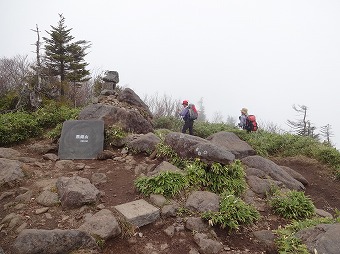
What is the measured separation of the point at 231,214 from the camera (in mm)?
4582

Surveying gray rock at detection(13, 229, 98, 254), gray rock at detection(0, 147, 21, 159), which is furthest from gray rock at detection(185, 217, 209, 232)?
gray rock at detection(0, 147, 21, 159)

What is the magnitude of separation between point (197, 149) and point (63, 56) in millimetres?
14226

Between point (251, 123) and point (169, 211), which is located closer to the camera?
point (169, 211)

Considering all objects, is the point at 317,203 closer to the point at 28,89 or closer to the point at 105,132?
the point at 105,132

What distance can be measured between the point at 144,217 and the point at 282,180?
13.9 ft

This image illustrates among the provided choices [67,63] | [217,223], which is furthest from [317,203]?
[67,63]

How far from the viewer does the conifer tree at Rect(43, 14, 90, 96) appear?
1664 cm

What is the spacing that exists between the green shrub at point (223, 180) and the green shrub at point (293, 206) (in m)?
0.76

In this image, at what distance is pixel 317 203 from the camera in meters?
6.57

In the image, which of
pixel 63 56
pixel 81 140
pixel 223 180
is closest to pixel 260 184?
pixel 223 180

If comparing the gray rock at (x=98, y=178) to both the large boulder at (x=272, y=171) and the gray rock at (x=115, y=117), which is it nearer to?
the gray rock at (x=115, y=117)

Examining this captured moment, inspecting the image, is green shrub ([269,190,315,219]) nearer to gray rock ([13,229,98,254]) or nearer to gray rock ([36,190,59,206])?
gray rock ([13,229,98,254])

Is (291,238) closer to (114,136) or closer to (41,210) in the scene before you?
(41,210)

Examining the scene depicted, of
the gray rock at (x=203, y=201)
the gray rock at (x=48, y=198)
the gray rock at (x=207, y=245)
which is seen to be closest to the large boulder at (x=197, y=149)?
the gray rock at (x=203, y=201)
